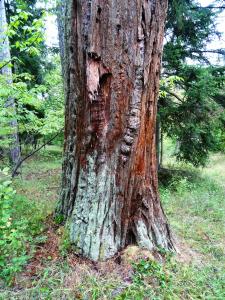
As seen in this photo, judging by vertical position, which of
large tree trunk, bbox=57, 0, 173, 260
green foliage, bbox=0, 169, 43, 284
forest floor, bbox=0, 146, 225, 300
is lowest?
forest floor, bbox=0, 146, 225, 300

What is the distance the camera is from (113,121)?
2.23m

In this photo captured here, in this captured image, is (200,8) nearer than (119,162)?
No

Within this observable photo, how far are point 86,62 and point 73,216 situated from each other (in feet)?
4.76

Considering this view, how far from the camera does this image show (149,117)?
93.1 inches

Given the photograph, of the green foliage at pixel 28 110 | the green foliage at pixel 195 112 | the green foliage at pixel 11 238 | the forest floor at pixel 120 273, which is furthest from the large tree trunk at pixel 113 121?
the green foliage at pixel 195 112

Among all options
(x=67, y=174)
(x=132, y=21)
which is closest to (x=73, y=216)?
(x=67, y=174)

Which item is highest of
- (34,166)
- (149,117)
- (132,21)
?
(132,21)

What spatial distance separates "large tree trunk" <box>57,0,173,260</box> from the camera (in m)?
2.10

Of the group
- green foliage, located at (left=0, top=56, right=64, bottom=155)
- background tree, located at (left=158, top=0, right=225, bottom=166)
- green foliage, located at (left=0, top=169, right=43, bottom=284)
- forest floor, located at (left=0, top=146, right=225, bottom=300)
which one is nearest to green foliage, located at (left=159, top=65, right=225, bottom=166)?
background tree, located at (left=158, top=0, right=225, bottom=166)

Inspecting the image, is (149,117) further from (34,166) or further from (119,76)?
(34,166)

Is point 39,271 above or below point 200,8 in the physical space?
below

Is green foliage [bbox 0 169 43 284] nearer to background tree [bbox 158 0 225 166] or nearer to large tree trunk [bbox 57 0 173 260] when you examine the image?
large tree trunk [bbox 57 0 173 260]

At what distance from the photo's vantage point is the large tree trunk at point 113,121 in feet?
6.90

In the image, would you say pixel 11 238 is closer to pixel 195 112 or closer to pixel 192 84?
pixel 192 84
